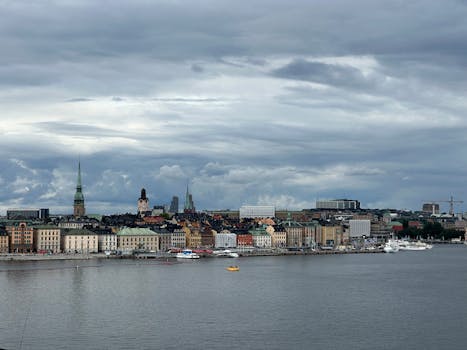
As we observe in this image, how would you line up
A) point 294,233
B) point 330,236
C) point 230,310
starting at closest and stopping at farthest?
point 230,310
point 294,233
point 330,236

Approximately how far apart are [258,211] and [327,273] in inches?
4927

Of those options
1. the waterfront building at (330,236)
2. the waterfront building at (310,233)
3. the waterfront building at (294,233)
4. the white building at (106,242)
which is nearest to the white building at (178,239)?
the white building at (106,242)

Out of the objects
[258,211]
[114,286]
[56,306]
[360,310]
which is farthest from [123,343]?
[258,211]

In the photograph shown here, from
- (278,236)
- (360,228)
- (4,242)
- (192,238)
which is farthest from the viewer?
(360,228)

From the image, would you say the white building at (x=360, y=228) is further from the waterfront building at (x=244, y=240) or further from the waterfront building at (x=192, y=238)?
the waterfront building at (x=192, y=238)

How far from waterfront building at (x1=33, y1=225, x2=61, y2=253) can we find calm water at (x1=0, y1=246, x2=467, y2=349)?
29.9 meters

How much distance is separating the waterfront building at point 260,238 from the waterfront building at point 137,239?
20.8m

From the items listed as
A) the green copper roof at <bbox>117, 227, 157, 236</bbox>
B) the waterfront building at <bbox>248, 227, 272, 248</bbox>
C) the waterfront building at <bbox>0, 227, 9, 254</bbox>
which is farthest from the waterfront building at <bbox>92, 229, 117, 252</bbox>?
the waterfront building at <bbox>248, 227, 272, 248</bbox>

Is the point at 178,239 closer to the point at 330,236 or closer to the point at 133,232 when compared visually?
the point at 133,232

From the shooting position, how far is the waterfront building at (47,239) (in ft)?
323

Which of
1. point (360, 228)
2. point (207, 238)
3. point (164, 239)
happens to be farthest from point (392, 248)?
point (360, 228)

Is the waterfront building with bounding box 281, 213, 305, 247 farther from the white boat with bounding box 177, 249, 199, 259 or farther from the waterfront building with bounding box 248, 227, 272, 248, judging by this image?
the white boat with bounding box 177, 249, 199, 259

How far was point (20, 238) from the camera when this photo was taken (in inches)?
3844

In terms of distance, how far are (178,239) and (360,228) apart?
254 ft
